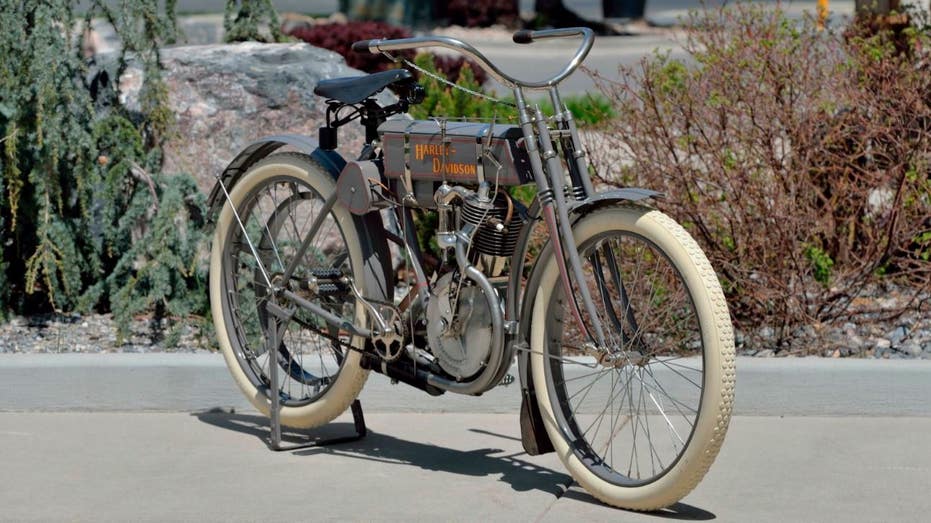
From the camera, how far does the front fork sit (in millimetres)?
4676

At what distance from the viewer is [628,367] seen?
17.6ft

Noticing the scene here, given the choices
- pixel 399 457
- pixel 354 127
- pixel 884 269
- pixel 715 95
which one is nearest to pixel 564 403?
pixel 399 457

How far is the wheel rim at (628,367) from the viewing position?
15.5 ft

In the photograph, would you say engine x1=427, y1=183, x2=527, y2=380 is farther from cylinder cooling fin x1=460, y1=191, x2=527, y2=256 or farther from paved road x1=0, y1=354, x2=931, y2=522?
paved road x1=0, y1=354, x2=931, y2=522

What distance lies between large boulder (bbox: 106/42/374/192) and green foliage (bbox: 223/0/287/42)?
0.46 m

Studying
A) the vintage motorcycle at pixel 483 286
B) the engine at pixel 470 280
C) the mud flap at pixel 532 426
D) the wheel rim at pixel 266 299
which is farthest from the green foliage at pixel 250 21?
the mud flap at pixel 532 426

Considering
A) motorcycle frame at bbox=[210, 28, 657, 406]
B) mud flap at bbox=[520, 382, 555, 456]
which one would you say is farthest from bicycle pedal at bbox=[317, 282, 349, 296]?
mud flap at bbox=[520, 382, 555, 456]

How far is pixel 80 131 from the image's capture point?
272 inches

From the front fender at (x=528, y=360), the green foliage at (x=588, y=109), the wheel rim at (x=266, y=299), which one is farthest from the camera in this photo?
the green foliage at (x=588, y=109)

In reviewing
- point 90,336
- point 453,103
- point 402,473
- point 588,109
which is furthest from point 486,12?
point 402,473

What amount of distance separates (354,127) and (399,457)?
2802mm

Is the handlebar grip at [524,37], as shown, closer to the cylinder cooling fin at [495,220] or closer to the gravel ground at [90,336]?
the cylinder cooling fin at [495,220]

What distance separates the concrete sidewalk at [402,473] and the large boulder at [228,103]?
2025mm

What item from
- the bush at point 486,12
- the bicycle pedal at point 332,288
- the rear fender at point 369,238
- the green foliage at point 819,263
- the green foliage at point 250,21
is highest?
the green foliage at point 250,21
